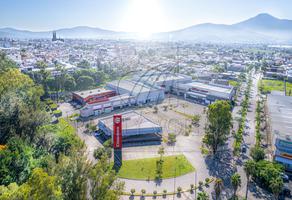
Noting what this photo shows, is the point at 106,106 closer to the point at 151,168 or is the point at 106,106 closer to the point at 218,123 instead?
the point at 151,168

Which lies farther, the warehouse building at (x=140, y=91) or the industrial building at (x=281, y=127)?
the warehouse building at (x=140, y=91)

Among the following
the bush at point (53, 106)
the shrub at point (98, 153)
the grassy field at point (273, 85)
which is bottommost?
the shrub at point (98, 153)

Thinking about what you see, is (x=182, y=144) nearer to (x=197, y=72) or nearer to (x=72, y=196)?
(x=72, y=196)

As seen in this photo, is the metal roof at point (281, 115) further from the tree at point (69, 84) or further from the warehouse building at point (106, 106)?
the tree at point (69, 84)

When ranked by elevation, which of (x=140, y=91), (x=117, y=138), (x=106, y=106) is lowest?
(x=117, y=138)

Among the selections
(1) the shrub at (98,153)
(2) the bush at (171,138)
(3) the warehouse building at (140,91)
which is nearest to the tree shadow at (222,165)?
(2) the bush at (171,138)

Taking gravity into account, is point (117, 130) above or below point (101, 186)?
below

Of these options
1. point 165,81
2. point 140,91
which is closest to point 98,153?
point 140,91
